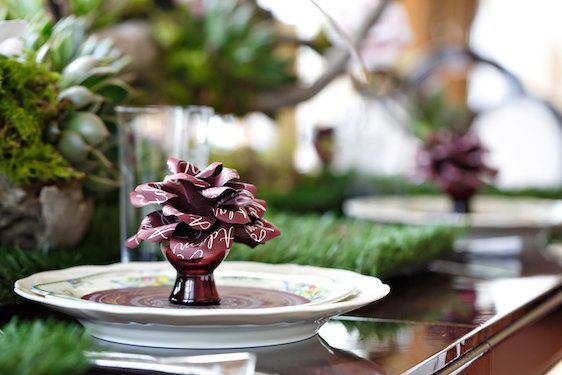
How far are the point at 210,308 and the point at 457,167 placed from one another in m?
0.73

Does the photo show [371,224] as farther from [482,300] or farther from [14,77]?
[14,77]

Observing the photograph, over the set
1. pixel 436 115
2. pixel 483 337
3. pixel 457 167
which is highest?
pixel 436 115

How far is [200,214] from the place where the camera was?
0.46 meters

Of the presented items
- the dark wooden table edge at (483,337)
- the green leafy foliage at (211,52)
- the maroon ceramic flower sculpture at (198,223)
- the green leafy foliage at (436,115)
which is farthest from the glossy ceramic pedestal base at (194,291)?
the green leafy foliage at (436,115)

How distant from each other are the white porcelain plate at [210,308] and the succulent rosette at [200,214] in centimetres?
4

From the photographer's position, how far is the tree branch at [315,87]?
121 centimetres

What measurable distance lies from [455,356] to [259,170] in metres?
0.95

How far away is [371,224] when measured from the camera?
94 cm

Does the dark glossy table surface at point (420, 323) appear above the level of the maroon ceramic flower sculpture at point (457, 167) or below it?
below

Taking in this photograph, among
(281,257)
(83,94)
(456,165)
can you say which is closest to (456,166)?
(456,165)

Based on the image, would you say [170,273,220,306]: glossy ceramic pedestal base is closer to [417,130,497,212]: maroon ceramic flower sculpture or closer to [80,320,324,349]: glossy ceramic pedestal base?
[80,320,324,349]: glossy ceramic pedestal base

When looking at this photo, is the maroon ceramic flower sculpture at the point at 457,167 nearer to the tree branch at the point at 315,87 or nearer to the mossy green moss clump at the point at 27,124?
the tree branch at the point at 315,87

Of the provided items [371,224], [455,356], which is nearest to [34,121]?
[455,356]

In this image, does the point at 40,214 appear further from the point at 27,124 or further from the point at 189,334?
the point at 189,334
